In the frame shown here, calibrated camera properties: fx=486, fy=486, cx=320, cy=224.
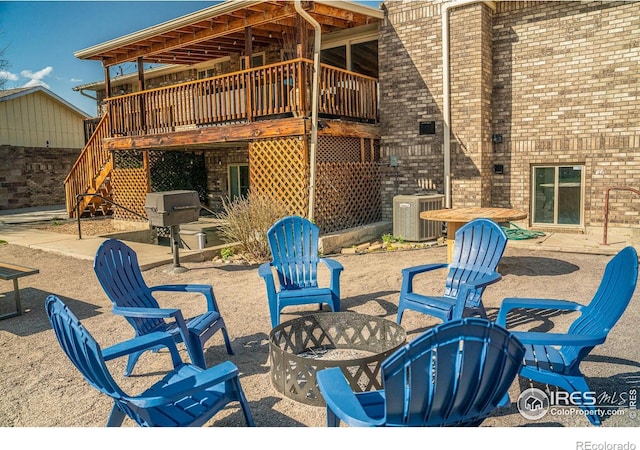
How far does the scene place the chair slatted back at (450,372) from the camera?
6.75 feet

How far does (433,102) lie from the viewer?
9.84 m

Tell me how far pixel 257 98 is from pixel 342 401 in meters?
8.29

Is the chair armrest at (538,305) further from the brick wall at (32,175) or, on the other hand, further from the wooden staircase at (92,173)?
the brick wall at (32,175)

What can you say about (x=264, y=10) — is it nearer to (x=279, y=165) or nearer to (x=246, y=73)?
(x=246, y=73)

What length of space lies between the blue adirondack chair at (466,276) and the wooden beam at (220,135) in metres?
4.56

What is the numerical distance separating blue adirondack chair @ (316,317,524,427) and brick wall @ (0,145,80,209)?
20469 millimetres

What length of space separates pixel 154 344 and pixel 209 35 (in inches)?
349

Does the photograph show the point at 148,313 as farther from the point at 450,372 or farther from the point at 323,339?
the point at 450,372

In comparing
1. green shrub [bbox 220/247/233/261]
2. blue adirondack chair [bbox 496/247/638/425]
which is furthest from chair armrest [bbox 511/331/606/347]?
green shrub [bbox 220/247/233/261]

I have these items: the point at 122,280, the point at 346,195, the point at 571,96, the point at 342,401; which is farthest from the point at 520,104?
the point at 342,401

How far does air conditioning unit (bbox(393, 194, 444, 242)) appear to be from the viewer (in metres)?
8.89

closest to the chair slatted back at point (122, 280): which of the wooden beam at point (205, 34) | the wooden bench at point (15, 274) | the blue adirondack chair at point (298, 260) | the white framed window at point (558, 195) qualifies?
the blue adirondack chair at point (298, 260)

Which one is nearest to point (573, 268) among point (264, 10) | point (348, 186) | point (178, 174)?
point (348, 186)

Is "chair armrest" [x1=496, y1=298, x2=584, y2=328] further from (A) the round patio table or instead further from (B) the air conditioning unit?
(B) the air conditioning unit
